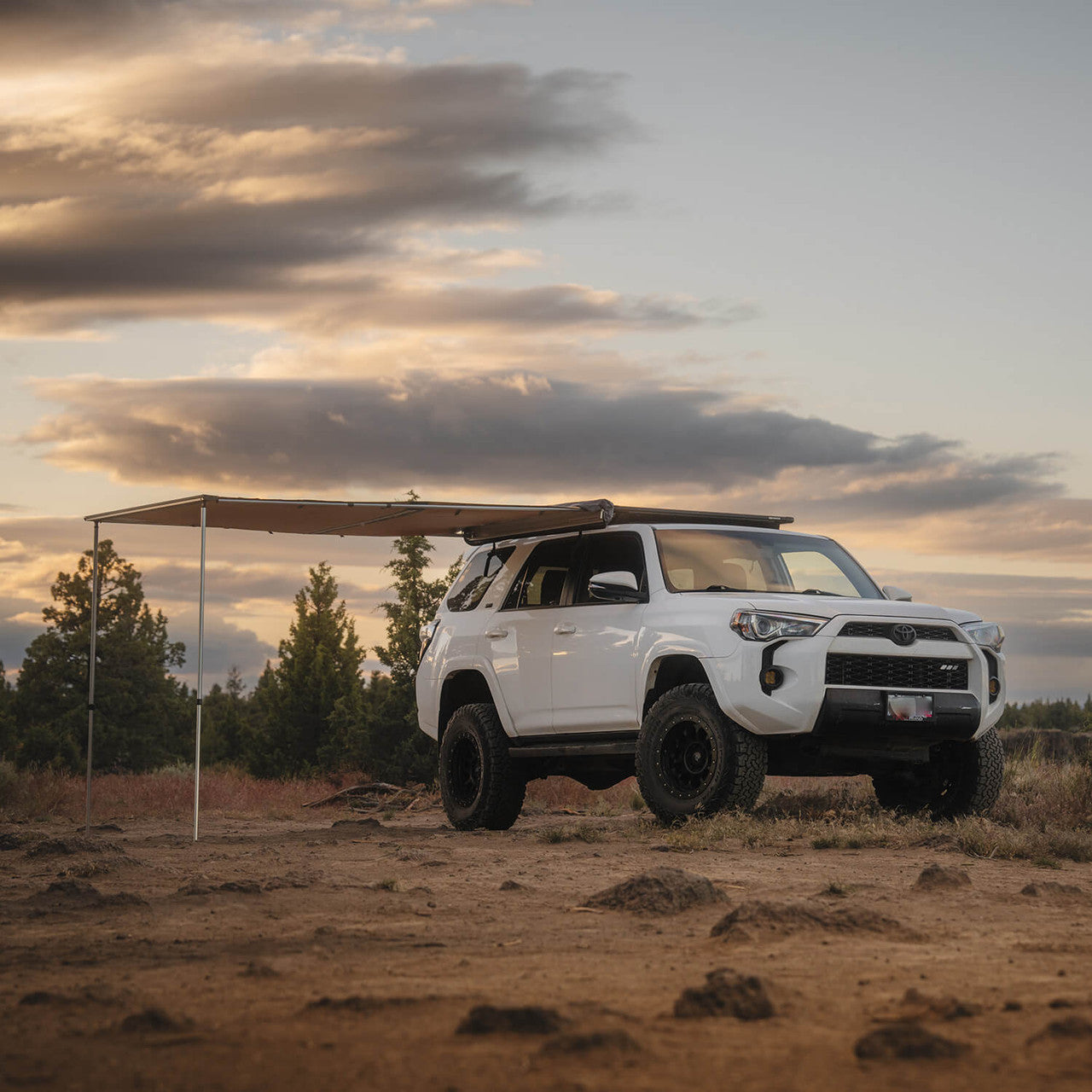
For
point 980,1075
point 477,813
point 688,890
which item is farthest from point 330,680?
point 980,1075

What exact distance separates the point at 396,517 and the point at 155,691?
43731 mm

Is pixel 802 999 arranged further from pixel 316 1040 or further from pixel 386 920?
pixel 386 920

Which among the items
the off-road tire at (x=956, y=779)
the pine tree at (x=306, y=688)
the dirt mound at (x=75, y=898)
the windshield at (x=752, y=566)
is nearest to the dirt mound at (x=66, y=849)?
the dirt mound at (x=75, y=898)

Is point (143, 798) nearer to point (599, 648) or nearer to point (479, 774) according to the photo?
point (479, 774)

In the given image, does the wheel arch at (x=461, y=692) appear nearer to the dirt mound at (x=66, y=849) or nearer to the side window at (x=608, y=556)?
the side window at (x=608, y=556)

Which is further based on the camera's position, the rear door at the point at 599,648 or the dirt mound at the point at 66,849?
the rear door at the point at 599,648

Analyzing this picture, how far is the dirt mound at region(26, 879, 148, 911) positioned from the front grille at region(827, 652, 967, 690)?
498cm

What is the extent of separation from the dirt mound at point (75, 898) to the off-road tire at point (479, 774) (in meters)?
4.88

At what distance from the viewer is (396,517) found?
12.0m

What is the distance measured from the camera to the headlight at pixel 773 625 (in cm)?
1020

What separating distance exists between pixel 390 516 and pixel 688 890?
18.3 ft

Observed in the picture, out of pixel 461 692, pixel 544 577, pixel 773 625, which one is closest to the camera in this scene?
pixel 773 625

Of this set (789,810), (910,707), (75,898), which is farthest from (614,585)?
(75,898)

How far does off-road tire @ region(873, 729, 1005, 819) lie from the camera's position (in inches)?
447
